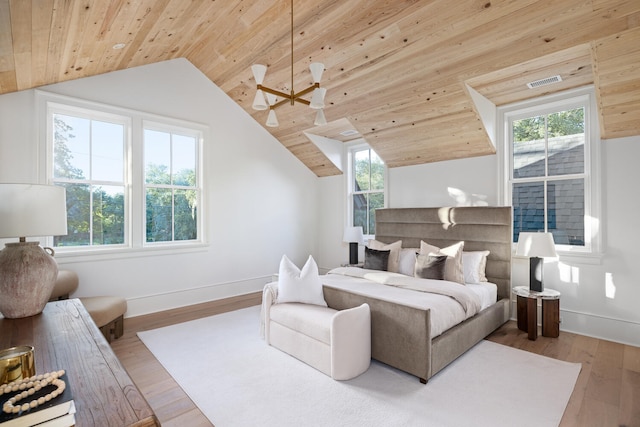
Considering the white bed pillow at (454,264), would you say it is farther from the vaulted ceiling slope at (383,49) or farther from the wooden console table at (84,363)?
the wooden console table at (84,363)

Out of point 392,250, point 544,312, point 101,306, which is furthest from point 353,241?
point 101,306

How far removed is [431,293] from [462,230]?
1524mm

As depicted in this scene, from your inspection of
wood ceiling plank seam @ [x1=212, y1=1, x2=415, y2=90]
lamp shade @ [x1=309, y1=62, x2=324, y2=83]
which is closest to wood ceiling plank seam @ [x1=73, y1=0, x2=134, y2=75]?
wood ceiling plank seam @ [x1=212, y1=1, x2=415, y2=90]

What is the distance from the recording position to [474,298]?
10.4 feet

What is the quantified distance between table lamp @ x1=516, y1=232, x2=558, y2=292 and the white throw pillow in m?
2.27

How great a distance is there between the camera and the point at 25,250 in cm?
185

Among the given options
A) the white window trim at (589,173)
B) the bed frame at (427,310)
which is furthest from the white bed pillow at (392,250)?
the white window trim at (589,173)

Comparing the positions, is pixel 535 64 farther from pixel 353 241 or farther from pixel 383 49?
pixel 353 241

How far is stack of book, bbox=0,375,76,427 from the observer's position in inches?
31.0

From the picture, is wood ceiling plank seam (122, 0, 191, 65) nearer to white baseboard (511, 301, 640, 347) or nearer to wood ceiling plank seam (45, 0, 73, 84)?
wood ceiling plank seam (45, 0, 73, 84)

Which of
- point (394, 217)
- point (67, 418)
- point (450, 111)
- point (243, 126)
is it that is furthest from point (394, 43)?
point (67, 418)

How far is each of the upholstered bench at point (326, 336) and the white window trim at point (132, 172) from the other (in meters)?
2.21

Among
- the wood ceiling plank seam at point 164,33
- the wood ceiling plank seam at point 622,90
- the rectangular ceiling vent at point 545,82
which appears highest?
the wood ceiling plank seam at point 164,33

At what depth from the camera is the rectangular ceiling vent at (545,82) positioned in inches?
132
